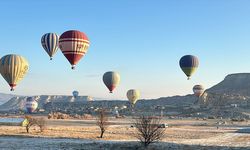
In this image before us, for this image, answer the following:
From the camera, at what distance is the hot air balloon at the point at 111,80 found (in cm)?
11412

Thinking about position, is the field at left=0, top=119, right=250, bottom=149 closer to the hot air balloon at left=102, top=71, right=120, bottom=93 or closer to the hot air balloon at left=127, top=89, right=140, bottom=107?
the hot air balloon at left=102, top=71, right=120, bottom=93

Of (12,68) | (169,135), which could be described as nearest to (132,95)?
(12,68)

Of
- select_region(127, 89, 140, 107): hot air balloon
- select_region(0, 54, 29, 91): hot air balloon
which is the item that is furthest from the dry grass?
select_region(127, 89, 140, 107): hot air balloon

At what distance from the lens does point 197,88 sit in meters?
180

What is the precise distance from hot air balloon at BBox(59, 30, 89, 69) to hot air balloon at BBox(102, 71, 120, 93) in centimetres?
3880

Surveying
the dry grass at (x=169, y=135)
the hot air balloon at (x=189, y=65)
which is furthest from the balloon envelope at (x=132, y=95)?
the dry grass at (x=169, y=135)

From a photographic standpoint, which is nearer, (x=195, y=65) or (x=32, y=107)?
(x=195, y=65)

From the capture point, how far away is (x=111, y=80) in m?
114

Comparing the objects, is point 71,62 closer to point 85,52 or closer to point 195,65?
point 85,52

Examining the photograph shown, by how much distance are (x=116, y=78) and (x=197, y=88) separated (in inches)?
2850

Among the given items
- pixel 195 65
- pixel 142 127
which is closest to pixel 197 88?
pixel 195 65

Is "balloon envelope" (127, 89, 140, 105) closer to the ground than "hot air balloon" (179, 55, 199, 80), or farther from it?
closer to the ground

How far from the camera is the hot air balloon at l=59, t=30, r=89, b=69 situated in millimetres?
73500

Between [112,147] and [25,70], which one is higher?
[25,70]
